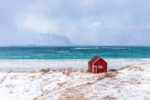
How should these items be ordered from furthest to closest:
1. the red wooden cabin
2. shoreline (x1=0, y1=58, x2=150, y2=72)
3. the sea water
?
the sea water
shoreline (x1=0, y1=58, x2=150, y2=72)
the red wooden cabin

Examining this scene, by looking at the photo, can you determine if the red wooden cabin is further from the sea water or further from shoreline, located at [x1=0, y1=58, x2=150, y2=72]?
the sea water

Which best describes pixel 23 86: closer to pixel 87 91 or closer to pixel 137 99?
pixel 87 91

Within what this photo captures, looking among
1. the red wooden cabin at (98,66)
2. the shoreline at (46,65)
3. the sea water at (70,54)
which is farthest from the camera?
the sea water at (70,54)

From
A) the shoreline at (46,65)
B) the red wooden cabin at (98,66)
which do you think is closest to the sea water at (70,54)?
the shoreline at (46,65)

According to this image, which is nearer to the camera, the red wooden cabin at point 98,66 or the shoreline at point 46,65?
the red wooden cabin at point 98,66

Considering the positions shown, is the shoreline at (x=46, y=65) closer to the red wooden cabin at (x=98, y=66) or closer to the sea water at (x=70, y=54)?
the red wooden cabin at (x=98, y=66)

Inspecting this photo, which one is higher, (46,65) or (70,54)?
(70,54)

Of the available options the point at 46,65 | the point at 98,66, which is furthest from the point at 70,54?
the point at 98,66

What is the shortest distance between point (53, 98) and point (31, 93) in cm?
404

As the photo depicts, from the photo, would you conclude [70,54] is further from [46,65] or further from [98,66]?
[98,66]

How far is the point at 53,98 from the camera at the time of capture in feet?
36.8

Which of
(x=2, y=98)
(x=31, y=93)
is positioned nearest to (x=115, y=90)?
(x=31, y=93)

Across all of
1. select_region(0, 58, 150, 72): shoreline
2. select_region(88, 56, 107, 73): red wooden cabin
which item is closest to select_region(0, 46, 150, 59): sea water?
select_region(0, 58, 150, 72): shoreline

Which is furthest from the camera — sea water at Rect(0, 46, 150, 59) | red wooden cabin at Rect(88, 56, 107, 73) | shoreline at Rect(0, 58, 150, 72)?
sea water at Rect(0, 46, 150, 59)
